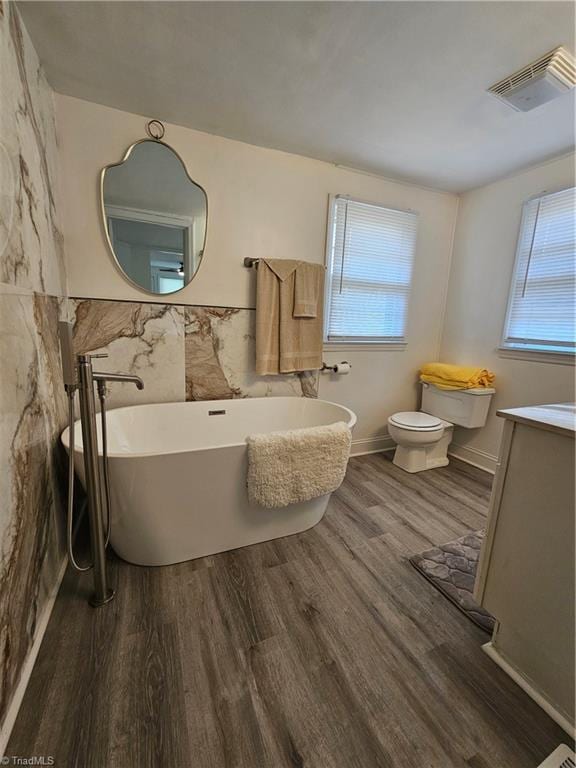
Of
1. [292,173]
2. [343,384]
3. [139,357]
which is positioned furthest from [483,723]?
[292,173]

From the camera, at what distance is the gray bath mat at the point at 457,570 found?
4.38ft

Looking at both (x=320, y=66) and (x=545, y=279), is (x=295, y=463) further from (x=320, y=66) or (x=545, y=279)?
(x=545, y=279)

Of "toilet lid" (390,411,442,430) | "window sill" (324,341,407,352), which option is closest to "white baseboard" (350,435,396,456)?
"toilet lid" (390,411,442,430)

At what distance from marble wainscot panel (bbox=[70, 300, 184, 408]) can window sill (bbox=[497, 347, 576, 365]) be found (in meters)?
2.47

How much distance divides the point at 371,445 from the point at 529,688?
196cm

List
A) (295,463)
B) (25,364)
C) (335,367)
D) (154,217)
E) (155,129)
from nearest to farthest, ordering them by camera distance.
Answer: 1. (25,364)
2. (295,463)
3. (155,129)
4. (154,217)
5. (335,367)

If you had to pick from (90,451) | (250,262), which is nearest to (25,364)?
(90,451)

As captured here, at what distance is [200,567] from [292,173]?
2528mm

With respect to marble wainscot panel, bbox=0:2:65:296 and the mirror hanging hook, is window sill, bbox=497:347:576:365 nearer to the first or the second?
the mirror hanging hook

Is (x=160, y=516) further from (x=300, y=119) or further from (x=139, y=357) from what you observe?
(x=300, y=119)

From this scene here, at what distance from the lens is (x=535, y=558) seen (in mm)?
1010

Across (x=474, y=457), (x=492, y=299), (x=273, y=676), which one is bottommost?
(x=273, y=676)

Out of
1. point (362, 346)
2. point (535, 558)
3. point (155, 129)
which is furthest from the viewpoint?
point (362, 346)

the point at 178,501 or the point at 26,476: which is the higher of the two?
the point at 26,476
